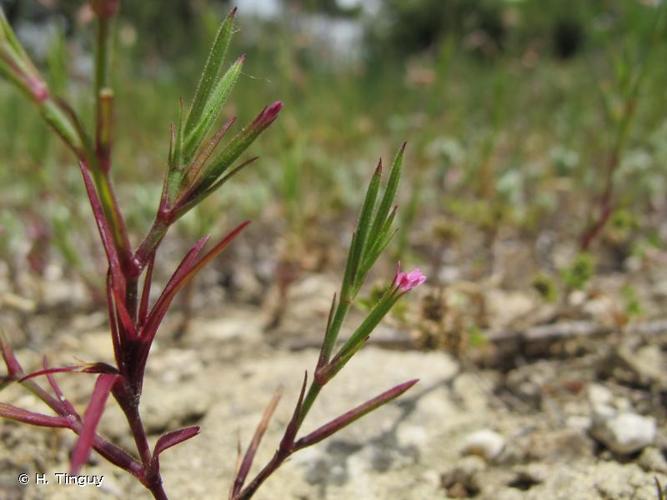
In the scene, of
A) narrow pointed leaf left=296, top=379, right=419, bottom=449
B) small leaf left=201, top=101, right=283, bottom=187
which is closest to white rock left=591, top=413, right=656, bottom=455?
narrow pointed leaf left=296, top=379, right=419, bottom=449

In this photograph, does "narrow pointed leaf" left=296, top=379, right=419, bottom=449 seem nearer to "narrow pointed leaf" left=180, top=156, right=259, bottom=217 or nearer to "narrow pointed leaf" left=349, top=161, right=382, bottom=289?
"narrow pointed leaf" left=349, top=161, right=382, bottom=289

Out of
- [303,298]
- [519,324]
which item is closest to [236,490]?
[519,324]

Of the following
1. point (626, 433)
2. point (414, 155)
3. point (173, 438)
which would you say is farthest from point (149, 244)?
point (414, 155)

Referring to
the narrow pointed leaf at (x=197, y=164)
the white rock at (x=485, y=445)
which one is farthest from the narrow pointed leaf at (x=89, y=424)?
the white rock at (x=485, y=445)

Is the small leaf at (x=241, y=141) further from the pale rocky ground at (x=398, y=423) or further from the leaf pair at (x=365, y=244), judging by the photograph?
the pale rocky ground at (x=398, y=423)

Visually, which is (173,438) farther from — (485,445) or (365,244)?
(485,445)

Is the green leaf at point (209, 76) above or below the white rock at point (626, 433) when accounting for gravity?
above

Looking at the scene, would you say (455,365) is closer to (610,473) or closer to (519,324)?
(519,324)
